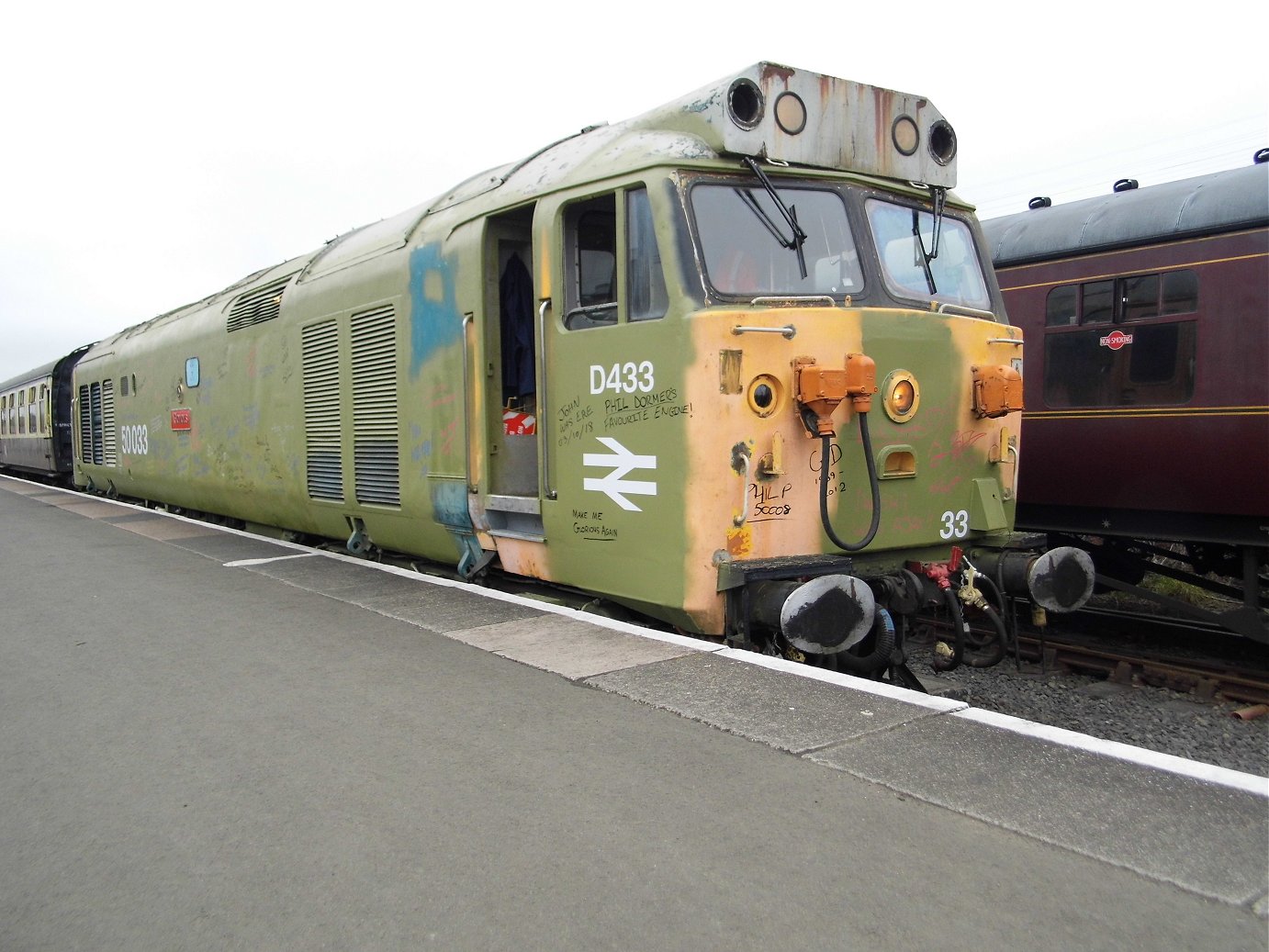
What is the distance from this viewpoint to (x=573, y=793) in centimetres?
327

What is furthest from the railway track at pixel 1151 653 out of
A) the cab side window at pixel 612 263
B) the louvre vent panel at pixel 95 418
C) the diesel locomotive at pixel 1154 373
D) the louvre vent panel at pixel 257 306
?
the louvre vent panel at pixel 95 418

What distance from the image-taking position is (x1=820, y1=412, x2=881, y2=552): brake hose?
16.4 ft

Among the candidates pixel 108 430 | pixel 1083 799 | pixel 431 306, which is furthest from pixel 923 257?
pixel 108 430

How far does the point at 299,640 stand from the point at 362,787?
2.33 m

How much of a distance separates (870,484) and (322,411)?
4948 millimetres

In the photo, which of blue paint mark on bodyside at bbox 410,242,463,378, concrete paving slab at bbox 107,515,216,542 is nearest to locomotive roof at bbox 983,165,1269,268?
blue paint mark on bodyside at bbox 410,242,463,378

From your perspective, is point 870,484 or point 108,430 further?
point 108,430

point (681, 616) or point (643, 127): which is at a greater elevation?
point (643, 127)

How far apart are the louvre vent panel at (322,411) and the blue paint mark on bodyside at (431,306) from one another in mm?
1434

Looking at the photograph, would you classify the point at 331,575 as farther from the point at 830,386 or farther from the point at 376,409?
the point at 830,386

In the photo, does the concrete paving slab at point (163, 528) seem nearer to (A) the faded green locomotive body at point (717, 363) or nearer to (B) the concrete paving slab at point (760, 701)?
(A) the faded green locomotive body at point (717, 363)

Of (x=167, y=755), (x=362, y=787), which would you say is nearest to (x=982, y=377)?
(x=362, y=787)

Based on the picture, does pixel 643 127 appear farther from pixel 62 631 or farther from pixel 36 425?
pixel 36 425

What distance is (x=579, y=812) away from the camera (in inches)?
123
